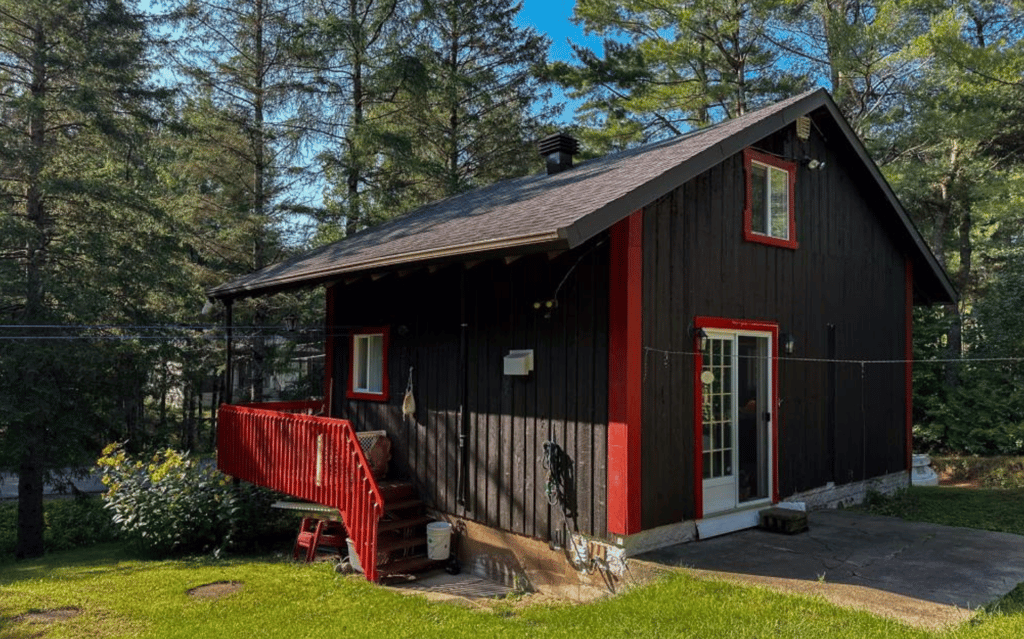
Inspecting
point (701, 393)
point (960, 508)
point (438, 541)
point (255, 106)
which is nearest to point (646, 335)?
point (701, 393)

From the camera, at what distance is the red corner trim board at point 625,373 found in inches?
221

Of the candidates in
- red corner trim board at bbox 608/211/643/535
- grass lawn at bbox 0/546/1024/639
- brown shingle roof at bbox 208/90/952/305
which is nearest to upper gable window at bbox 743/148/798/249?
brown shingle roof at bbox 208/90/952/305

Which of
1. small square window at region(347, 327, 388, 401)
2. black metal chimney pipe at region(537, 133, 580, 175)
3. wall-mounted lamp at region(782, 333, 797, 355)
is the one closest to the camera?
wall-mounted lamp at region(782, 333, 797, 355)

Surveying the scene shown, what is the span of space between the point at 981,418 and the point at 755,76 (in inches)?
374

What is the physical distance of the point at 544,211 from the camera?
6.16m

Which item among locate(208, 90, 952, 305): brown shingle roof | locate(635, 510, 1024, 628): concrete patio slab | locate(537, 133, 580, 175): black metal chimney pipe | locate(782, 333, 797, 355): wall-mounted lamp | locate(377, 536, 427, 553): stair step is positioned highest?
locate(537, 133, 580, 175): black metal chimney pipe

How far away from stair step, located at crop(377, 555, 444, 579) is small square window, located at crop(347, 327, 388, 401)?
7.42 feet

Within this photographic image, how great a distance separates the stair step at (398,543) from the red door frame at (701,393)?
2.87 meters

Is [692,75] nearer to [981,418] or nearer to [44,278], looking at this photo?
[981,418]

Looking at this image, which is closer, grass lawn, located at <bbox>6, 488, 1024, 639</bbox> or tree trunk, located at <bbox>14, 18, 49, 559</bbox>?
grass lawn, located at <bbox>6, 488, 1024, 639</bbox>

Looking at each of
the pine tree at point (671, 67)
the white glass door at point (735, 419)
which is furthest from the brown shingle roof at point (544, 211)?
the pine tree at point (671, 67)

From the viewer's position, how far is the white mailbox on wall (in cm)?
644

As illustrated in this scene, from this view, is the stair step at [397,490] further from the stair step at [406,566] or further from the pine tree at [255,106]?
the pine tree at [255,106]

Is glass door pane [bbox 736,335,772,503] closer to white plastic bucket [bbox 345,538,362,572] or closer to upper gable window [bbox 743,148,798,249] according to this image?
upper gable window [bbox 743,148,798,249]
